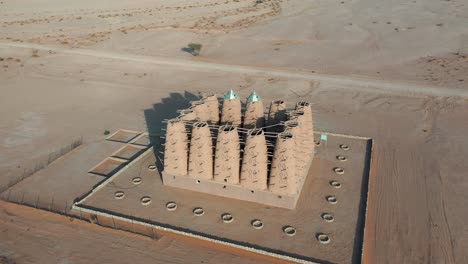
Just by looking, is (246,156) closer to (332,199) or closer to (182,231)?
(182,231)

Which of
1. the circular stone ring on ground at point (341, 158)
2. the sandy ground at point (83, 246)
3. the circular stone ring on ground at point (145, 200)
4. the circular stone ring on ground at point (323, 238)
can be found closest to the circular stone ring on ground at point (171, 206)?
the circular stone ring on ground at point (145, 200)

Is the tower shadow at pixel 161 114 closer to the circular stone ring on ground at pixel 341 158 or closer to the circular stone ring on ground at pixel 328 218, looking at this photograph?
the circular stone ring on ground at pixel 328 218

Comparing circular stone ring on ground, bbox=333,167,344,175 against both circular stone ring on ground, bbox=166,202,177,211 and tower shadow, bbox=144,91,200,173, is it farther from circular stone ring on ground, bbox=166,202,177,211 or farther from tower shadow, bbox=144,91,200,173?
tower shadow, bbox=144,91,200,173

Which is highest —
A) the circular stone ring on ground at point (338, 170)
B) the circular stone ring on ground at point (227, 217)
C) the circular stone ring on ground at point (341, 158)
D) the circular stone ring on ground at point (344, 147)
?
the circular stone ring on ground at point (344, 147)

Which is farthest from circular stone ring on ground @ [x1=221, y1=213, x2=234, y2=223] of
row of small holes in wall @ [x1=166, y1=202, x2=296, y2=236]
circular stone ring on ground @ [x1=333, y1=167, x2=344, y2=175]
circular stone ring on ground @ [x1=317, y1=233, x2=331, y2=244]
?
circular stone ring on ground @ [x1=333, y1=167, x2=344, y2=175]

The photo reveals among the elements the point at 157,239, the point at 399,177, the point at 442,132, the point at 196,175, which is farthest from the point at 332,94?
the point at 157,239

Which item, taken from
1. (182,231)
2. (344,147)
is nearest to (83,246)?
(182,231)
